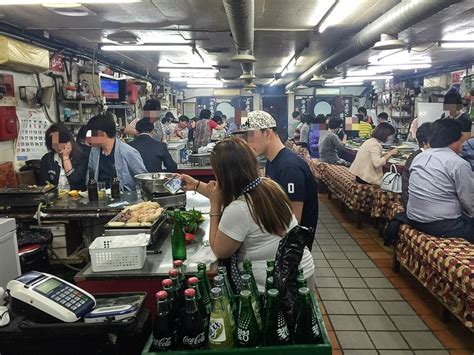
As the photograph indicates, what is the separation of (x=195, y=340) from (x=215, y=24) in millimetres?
4851

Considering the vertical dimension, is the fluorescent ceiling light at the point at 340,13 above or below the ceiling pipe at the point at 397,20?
above

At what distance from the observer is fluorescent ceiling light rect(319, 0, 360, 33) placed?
4.48 metres

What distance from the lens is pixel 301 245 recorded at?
1.66 meters

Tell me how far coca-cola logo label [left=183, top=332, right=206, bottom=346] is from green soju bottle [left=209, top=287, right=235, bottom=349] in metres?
0.04

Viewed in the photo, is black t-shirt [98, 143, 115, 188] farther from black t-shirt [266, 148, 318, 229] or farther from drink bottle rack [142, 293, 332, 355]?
drink bottle rack [142, 293, 332, 355]

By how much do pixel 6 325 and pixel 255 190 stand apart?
1231 millimetres

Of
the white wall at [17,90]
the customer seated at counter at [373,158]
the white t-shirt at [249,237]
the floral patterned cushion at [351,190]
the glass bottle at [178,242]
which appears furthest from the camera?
the floral patterned cushion at [351,190]

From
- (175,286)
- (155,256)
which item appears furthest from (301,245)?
(155,256)

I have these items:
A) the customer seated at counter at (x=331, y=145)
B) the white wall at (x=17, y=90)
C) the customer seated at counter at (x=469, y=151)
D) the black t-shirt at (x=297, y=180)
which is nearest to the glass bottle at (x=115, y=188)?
the black t-shirt at (x=297, y=180)

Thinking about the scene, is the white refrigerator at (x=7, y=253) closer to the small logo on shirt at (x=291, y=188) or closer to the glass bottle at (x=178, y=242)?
the glass bottle at (x=178, y=242)

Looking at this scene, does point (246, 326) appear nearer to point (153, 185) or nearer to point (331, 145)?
point (153, 185)

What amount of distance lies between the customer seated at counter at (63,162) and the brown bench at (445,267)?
3.49 meters

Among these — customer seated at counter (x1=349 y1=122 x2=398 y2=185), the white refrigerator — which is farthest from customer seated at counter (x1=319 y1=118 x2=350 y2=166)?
the white refrigerator

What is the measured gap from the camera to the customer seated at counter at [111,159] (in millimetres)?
3793
